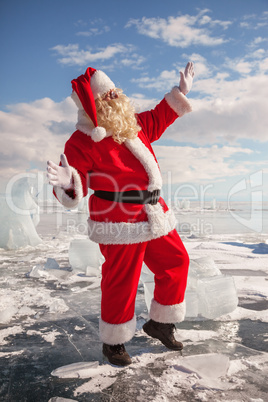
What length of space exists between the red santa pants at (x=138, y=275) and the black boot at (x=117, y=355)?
13 centimetres

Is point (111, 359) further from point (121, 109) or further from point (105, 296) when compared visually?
point (121, 109)

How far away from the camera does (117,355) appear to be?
1646mm

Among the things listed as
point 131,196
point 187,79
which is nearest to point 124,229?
point 131,196

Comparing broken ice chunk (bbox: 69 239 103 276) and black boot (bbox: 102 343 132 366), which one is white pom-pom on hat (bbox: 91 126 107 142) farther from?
broken ice chunk (bbox: 69 239 103 276)

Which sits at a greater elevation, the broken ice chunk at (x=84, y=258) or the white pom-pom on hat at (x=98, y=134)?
the white pom-pom on hat at (x=98, y=134)

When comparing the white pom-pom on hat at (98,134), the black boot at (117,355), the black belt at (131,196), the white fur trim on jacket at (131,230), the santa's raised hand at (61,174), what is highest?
the white pom-pom on hat at (98,134)

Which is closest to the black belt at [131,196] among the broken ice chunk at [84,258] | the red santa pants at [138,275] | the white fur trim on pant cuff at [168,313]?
the red santa pants at [138,275]

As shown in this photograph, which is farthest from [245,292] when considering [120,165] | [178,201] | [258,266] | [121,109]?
[178,201]

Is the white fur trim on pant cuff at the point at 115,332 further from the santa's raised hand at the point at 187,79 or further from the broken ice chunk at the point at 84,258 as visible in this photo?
the broken ice chunk at the point at 84,258

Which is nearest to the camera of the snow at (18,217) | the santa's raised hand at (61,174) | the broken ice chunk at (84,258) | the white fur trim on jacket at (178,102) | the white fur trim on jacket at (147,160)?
the santa's raised hand at (61,174)

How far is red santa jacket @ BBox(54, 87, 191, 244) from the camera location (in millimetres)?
1743

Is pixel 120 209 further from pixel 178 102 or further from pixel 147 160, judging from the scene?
pixel 178 102

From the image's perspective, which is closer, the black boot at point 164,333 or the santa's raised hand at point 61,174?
the santa's raised hand at point 61,174

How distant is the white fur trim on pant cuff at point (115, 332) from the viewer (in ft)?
5.60
